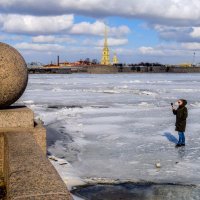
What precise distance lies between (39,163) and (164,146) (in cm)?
687

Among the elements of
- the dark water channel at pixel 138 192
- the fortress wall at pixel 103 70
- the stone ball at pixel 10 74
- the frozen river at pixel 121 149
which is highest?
the stone ball at pixel 10 74

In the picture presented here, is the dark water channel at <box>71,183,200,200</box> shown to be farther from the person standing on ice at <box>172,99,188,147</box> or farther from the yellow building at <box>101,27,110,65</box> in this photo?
the yellow building at <box>101,27,110,65</box>

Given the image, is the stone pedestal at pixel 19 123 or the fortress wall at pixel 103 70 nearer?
the stone pedestal at pixel 19 123

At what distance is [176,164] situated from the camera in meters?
8.20

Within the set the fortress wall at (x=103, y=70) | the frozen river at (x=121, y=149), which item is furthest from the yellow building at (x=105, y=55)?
the frozen river at (x=121, y=149)

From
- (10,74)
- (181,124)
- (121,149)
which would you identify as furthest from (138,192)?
(181,124)

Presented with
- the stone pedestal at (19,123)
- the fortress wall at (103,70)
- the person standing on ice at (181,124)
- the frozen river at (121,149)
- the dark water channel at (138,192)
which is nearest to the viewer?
the stone pedestal at (19,123)

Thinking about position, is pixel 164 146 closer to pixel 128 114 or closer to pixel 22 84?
pixel 22 84

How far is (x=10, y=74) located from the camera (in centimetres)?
569

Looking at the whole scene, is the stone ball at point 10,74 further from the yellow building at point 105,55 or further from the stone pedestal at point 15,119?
the yellow building at point 105,55

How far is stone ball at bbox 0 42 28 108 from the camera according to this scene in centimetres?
565

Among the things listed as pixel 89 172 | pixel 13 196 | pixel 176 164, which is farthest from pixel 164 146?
pixel 13 196

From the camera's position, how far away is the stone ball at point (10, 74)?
5.65m

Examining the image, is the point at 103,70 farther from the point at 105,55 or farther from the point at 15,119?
the point at 15,119
